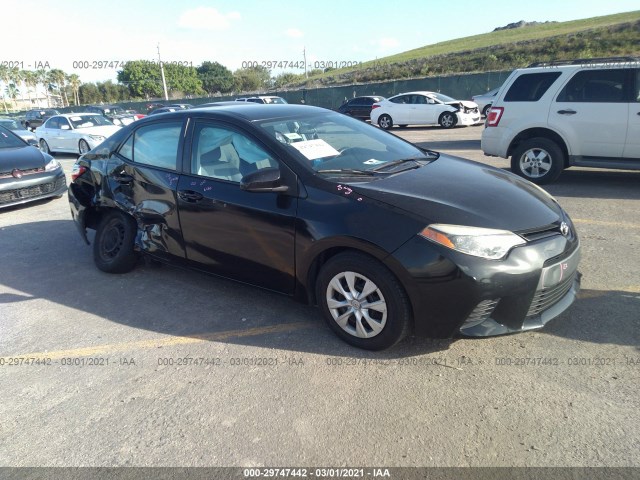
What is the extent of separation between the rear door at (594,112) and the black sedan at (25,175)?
28.2 feet

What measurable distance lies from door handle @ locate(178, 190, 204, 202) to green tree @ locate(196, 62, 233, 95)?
284 feet

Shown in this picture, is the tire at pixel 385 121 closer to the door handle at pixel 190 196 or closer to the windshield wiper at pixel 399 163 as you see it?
the windshield wiper at pixel 399 163

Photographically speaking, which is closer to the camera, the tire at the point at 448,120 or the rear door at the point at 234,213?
the rear door at the point at 234,213

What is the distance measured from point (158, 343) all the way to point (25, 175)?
627 centimetres

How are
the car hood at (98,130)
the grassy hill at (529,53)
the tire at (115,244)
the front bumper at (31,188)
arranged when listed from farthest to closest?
the grassy hill at (529,53), the car hood at (98,130), the front bumper at (31,188), the tire at (115,244)

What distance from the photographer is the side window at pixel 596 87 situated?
7.14 m

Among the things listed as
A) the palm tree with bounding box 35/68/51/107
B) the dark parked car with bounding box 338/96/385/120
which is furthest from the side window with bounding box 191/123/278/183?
the palm tree with bounding box 35/68/51/107

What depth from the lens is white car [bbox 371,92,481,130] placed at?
18.8 m

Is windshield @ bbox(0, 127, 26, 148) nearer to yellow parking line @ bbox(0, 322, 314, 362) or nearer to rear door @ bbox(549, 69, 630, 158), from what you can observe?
yellow parking line @ bbox(0, 322, 314, 362)

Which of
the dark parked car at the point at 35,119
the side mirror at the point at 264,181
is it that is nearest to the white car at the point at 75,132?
the side mirror at the point at 264,181

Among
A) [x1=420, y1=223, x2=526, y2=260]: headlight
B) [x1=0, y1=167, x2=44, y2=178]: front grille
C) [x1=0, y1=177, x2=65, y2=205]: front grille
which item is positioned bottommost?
[x1=0, y1=177, x2=65, y2=205]: front grille

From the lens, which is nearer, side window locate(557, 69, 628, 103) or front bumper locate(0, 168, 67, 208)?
side window locate(557, 69, 628, 103)

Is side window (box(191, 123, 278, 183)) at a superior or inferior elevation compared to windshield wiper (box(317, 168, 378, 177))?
superior

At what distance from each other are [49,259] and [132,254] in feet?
4.87
